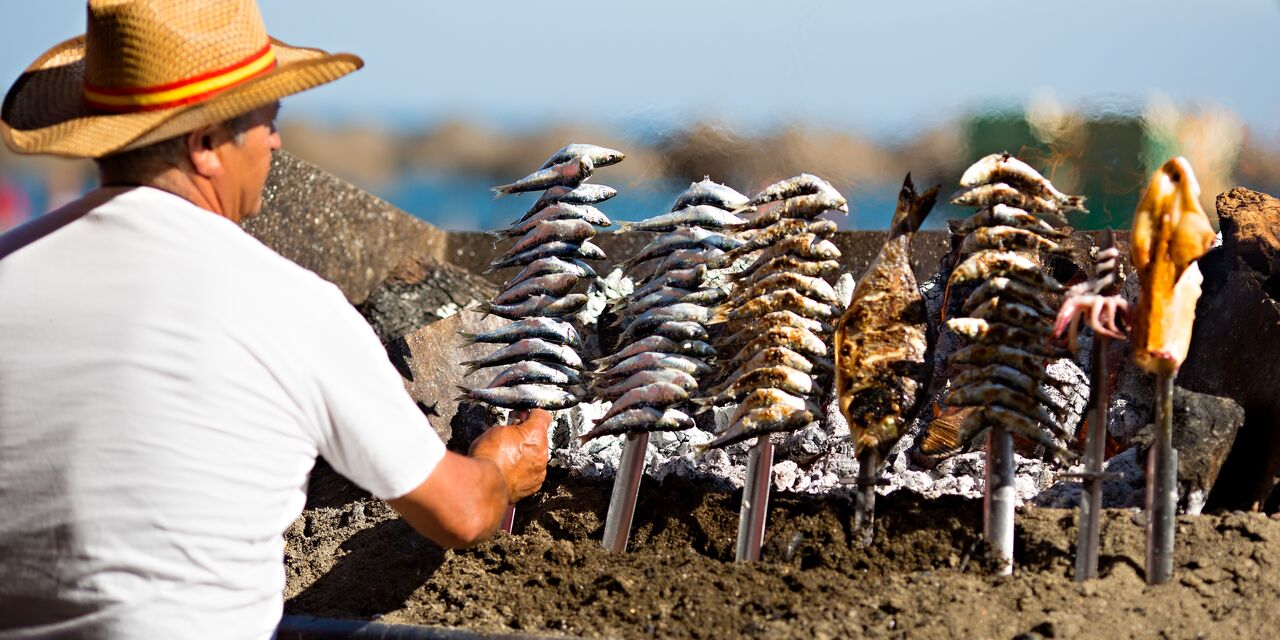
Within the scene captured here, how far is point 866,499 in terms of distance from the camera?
304 cm

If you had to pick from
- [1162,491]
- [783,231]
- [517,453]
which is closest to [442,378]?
[783,231]

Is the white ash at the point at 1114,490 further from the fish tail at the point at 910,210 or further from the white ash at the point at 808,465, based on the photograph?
the fish tail at the point at 910,210

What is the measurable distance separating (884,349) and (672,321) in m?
0.63

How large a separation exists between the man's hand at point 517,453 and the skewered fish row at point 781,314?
53 centimetres

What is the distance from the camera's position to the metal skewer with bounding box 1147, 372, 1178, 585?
268cm

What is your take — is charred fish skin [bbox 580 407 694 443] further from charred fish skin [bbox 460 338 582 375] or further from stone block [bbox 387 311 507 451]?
stone block [bbox 387 311 507 451]

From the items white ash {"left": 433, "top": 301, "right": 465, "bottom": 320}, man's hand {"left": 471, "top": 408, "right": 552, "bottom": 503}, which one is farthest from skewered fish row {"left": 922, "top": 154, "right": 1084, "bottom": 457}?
white ash {"left": 433, "top": 301, "right": 465, "bottom": 320}

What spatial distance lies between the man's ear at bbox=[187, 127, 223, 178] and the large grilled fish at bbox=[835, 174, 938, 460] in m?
1.56

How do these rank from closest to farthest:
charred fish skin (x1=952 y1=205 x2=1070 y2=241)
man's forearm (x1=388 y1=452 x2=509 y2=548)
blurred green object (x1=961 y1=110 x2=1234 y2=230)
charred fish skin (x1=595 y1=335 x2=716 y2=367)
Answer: man's forearm (x1=388 y1=452 x2=509 y2=548), charred fish skin (x1=952 y1=205 x2=1070 y2=241), charred fish skin (x1=595 y1=335 x2=716 y2=367), blurred green object (x1=961 y1=110 x2=1234 y2=230)

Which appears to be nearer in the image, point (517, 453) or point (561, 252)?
point (517, 453)

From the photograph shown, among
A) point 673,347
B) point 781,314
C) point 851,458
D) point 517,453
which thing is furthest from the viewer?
point 851,458

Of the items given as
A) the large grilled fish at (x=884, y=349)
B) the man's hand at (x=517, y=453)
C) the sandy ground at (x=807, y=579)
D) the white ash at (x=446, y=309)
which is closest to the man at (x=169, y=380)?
the man's hand at (x=517, y=453)

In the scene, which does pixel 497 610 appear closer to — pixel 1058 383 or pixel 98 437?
pixel 98 437

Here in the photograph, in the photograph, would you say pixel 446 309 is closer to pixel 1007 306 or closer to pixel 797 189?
pixel 797 189
